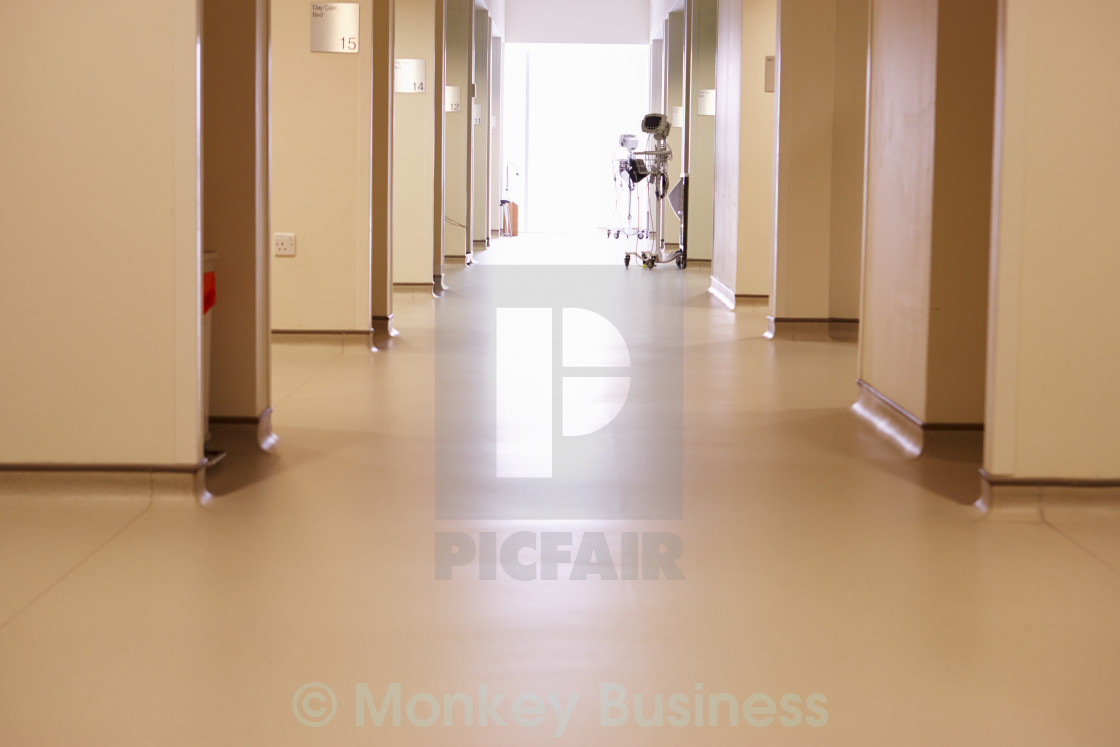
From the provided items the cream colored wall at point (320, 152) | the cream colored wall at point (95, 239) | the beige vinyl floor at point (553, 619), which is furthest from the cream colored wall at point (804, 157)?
the cream colored wall at point (95, 239)

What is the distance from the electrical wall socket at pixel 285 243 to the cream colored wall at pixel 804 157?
2805mm

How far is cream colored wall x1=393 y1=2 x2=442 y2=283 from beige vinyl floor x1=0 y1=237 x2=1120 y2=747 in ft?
15.9

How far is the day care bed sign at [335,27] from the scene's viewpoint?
→ 587cm

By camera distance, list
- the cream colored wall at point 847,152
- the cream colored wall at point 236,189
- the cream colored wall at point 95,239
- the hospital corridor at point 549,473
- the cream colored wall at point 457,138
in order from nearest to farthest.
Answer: the hospital corridor at point 549,473, the cream colored wall at point 95,239, the cream colored wall at point 236,189, the cream colored wall at point 847,152, the cream colored wall at point 457,138

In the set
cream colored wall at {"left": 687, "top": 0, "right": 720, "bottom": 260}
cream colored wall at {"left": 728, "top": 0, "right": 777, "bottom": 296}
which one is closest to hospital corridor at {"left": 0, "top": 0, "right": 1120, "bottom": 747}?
cream colored wall at {"left": 728, "top": 0, "right": 777, "bottom": 296}

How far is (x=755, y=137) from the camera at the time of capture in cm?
831

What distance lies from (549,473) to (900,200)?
5.65ft

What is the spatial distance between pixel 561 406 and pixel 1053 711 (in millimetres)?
2933

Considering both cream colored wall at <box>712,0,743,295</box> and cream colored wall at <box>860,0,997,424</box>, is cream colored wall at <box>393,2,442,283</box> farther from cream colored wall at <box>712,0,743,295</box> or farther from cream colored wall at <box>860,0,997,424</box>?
cream colored wall at <box>860,0,997,424</box>

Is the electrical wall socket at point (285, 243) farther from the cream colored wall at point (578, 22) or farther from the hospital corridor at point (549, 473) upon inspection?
the cream colored wall at point (578, 22)

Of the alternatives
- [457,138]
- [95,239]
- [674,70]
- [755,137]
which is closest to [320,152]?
[95,239]

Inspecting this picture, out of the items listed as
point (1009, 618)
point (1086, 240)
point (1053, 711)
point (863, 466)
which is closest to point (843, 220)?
point (863, 466)

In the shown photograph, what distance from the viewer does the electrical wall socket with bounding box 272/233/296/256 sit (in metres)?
5.96

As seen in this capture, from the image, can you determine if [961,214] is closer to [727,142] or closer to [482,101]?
[727,142]
